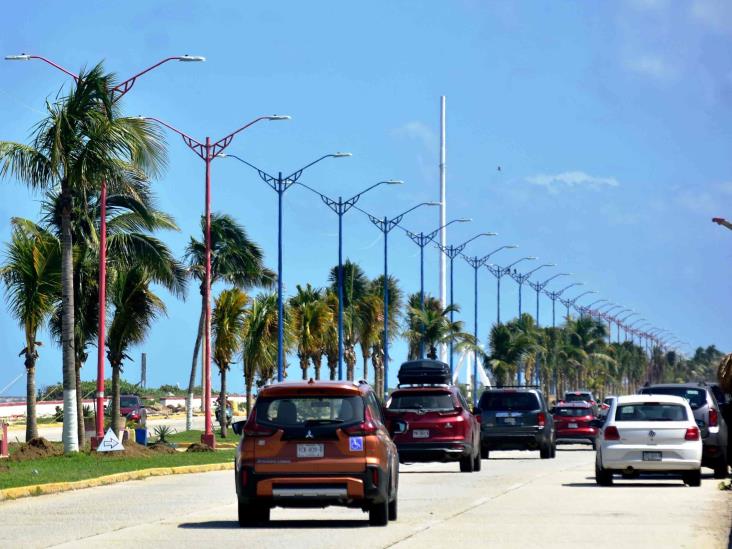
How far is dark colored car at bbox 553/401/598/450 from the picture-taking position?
52.5 m

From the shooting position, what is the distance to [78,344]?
47.1m

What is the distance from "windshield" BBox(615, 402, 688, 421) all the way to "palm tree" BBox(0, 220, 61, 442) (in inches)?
683

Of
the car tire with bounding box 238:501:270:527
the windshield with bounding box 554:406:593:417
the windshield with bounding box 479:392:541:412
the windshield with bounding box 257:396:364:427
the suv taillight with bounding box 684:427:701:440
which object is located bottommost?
the car tire with bounding box 238:501:270:527

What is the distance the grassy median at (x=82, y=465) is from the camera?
96.6ft

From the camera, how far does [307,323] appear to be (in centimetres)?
7662

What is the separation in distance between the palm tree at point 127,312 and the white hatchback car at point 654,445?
19.7m

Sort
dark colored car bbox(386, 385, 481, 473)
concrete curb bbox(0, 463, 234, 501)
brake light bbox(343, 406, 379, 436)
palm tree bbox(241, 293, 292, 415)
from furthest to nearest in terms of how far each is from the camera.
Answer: palm tree bbox(241, 293, 292, 415)
dark colored car bbox(386, 385, 481, 473)
concrete curb bbox(0, 463, 234, 501)
brake light bbox(343, 406, 379, 436)

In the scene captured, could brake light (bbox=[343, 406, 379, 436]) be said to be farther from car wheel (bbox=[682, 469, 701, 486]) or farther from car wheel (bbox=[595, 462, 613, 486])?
car wheel (bbox=[682, 469, 701, 486])

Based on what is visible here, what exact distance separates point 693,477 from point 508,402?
45.5ft

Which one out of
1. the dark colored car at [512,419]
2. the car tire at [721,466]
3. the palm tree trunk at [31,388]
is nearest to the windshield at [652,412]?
the car tire at [721,466]

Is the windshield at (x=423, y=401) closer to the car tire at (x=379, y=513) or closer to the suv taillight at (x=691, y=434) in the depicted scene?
the suv taillight at (x=691, y=434)

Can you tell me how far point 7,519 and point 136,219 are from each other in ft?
87.1

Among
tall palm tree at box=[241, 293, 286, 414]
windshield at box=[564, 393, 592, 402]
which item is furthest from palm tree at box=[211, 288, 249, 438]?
windshield at box=[564, 393, 592, 402]

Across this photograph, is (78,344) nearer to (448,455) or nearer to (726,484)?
(448,455)
